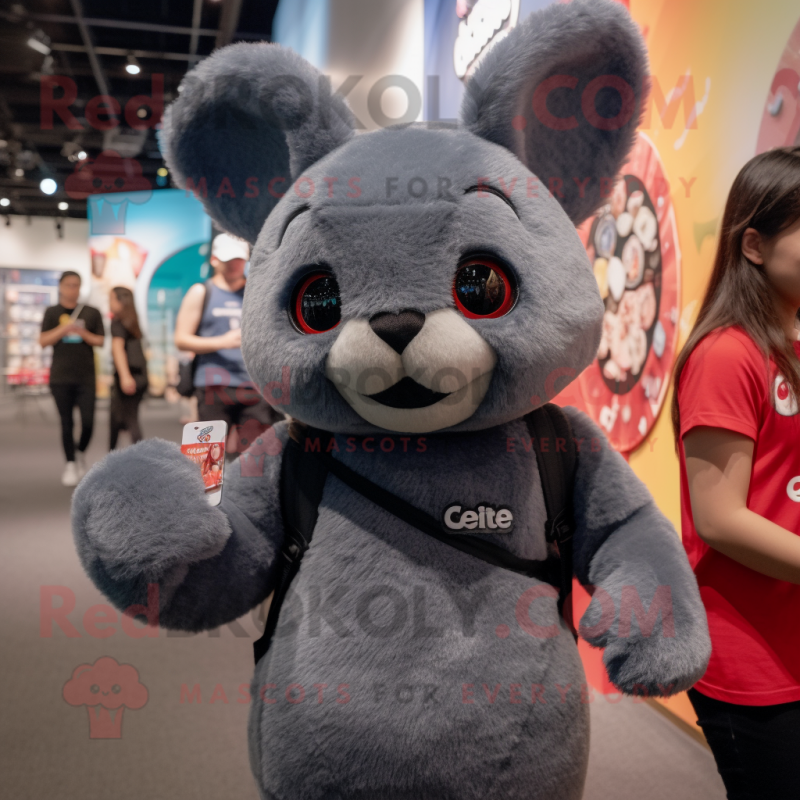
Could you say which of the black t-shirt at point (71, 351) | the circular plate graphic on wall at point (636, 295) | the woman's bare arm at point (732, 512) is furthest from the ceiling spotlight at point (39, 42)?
the woman's bare arm at point (732, 512)

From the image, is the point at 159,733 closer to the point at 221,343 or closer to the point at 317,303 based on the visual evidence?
the point at 221,343

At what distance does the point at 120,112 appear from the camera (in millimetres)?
10555

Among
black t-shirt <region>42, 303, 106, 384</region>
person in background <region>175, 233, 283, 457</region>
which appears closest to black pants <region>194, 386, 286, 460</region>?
person in background <region>175, 233, 283, 457</region>

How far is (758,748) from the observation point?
1.07 metres

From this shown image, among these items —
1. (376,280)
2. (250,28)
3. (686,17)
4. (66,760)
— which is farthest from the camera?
(250,28)

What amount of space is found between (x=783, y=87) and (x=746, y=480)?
976mm

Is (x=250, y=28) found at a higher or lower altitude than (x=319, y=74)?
higher

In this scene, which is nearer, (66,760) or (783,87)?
(783,87)

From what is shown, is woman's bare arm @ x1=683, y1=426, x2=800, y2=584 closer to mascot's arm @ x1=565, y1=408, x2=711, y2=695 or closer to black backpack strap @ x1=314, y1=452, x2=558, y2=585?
mascot's arm @ x1=565, y1=408, x2=711, y2=695

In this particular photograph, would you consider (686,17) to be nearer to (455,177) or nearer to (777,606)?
(455,177)

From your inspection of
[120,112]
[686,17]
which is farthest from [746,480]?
[120,112]

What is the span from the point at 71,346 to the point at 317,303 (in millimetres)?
4829

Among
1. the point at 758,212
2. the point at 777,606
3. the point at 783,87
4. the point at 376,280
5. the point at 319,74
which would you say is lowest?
the point at 777,606

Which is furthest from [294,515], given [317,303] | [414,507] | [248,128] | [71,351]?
[71,351]
